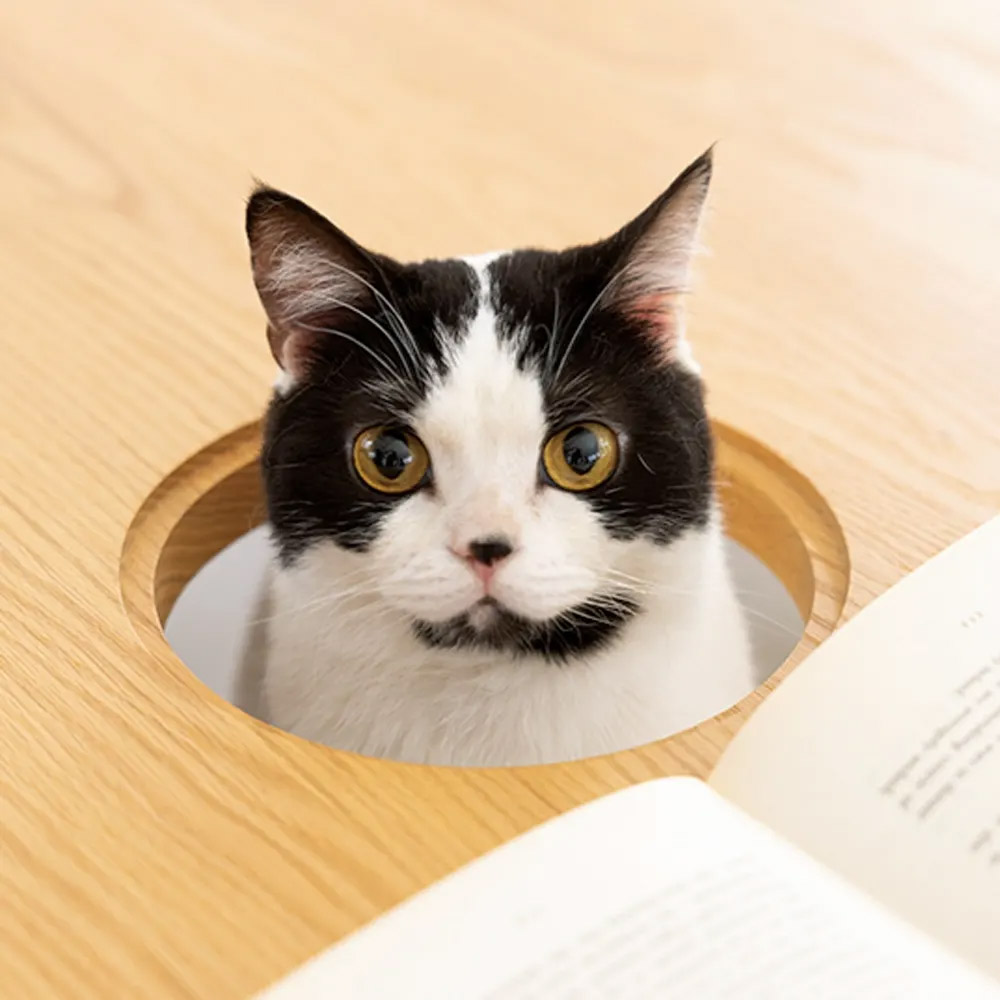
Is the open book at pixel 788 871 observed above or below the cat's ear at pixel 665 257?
below

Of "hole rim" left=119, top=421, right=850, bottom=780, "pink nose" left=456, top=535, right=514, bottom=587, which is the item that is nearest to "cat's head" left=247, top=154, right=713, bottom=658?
"pink nose" left=456, top=535, right=514, bottom=587

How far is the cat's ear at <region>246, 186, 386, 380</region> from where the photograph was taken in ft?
2.56

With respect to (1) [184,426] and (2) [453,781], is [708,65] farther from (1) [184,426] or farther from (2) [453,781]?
(2) [453,781]

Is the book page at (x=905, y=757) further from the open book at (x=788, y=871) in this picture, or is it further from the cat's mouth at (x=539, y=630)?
the cat's mouth at (x=539, y=630)

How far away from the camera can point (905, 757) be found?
0.64 metres

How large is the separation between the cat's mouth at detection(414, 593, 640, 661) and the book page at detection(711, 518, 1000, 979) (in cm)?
17

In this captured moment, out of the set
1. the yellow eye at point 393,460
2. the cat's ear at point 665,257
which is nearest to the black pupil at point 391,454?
the yellow eye at point 393,460

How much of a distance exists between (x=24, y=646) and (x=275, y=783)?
0.21m

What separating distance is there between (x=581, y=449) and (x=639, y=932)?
315mm

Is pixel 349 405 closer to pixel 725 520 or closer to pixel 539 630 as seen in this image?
pixel 539 630

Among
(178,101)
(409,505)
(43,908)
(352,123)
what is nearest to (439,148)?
(352,123)

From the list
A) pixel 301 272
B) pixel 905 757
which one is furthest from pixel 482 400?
pixel 905 757

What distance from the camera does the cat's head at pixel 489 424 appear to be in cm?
76

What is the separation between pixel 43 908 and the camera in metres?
0.64
